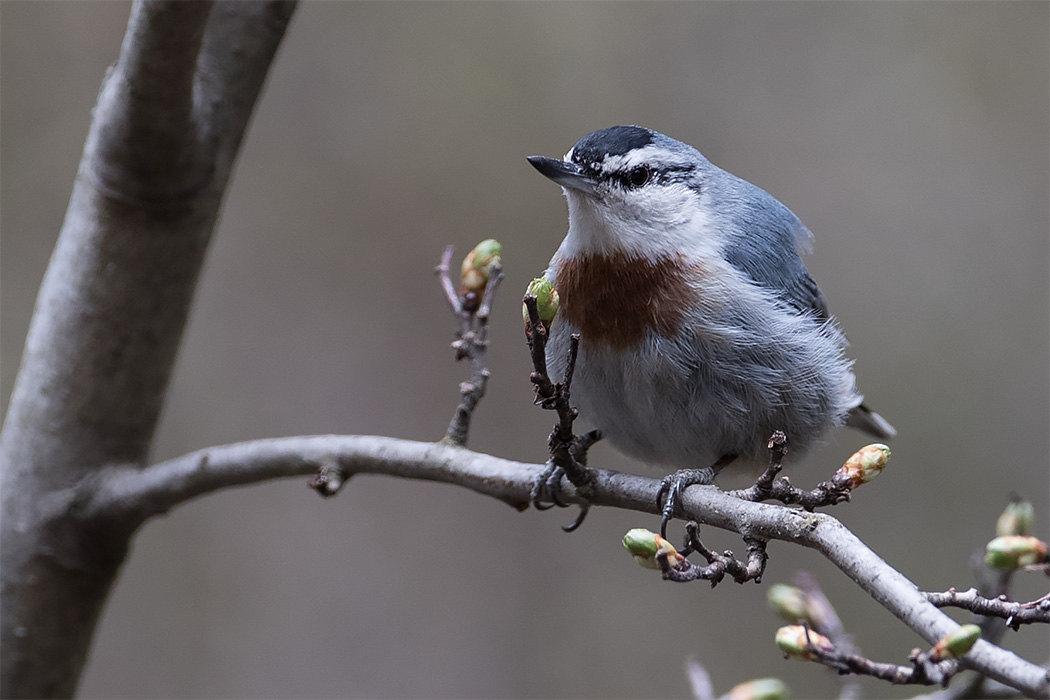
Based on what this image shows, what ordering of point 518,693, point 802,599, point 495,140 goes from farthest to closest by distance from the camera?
1. point 495,140
2. point 518,693
3. point 802,599

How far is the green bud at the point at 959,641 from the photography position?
52.7 inches

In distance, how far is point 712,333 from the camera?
278 centimetres

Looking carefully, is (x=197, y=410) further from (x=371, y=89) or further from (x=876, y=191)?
(x=876, y=191)

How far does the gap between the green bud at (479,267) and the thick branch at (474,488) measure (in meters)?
0.44

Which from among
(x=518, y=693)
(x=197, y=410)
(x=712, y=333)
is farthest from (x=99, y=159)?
(x=518, y=693)

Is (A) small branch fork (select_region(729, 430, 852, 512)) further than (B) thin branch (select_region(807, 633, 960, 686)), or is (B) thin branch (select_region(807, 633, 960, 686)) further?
(A) small branch fork (select_region(729, 430, 852, 512))

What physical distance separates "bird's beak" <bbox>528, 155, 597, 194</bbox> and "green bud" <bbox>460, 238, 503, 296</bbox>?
1.06ft

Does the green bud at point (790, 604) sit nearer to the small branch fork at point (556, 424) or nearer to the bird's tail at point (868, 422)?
the small branch fork at point (556, 424)

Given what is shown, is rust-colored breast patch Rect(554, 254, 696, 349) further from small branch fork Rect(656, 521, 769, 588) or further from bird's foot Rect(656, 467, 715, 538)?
small branch fork Rect(656, 521, 769, 588)

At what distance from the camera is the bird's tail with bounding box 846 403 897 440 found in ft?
12.3

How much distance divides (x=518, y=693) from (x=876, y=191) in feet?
12.4

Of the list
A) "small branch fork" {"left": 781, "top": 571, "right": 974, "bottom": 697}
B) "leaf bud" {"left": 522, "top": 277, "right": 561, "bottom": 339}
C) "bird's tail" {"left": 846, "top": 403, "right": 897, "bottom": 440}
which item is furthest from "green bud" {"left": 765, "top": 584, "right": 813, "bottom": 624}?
"bird's tail" {"left": 846, "top": 403, "right": 897, "bottom": 440}

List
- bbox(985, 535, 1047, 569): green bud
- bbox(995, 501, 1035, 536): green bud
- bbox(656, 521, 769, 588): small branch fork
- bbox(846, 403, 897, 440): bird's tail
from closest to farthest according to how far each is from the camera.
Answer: bbox(656, 521, 769, 588): small branch fork, bbox(985, 535, 1047, 569): green bud, bbox(995, 501, 1035, 536): green bud, bbox(846, 403, 897, 440): bird's tail

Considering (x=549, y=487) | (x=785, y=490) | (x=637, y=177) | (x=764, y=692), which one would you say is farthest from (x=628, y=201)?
(x=764, y=692)
